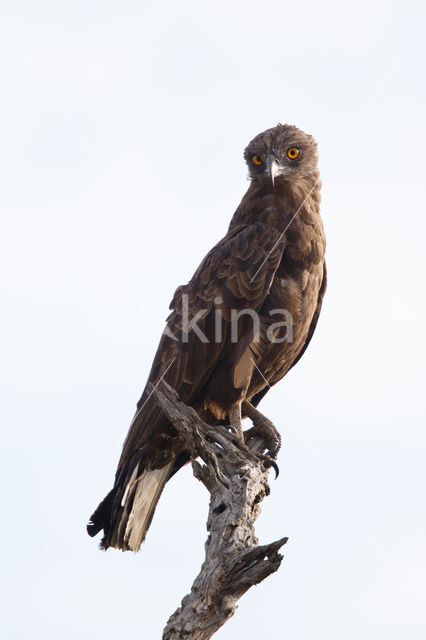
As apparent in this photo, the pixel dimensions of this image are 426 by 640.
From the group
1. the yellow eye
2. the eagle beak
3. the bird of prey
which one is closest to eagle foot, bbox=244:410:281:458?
the bird of prey

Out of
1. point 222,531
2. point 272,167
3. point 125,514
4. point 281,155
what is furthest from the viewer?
point 281,155

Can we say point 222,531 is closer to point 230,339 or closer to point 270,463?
point 270,463

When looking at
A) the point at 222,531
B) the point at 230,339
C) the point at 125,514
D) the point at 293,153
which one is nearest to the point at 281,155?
the point at 293,153

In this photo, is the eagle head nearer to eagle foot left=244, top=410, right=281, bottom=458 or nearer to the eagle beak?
the eagle beak

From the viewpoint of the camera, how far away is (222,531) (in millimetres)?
4891

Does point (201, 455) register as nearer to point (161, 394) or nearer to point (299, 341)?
point (161, 394)

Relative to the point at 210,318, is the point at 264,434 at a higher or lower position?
lower

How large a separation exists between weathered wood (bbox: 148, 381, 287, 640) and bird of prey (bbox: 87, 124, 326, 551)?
85 centimetres

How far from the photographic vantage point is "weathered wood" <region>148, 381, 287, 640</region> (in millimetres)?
4434

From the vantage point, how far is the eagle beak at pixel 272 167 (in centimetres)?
745

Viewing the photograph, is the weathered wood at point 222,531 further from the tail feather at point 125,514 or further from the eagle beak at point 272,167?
the eagle beak at point 272,167

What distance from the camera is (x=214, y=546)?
190 inches

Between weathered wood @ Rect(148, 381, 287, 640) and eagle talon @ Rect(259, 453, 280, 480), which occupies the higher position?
eagle talon @ Rect(259, 453, 280, 480)

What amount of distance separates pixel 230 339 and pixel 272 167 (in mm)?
1635
